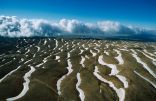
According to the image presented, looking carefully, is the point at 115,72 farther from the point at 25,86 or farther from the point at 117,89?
the point at 25,86

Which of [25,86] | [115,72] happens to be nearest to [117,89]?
[115,72]

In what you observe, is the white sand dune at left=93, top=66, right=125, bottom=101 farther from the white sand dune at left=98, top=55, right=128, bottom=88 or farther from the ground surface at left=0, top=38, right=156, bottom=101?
the white sand dune at left=98, top=55, right=128, bottom=88

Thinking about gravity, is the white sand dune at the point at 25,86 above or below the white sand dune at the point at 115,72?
below

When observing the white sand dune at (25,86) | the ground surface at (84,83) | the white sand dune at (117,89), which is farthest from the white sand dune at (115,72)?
the white sand dune at (25,86)

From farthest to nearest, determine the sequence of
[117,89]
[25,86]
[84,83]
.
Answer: [84,83] → [117,89] → [25,86]

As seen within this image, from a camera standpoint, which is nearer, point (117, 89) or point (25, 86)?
point (25, 86)

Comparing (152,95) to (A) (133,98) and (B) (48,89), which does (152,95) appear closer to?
(A) (133,98)

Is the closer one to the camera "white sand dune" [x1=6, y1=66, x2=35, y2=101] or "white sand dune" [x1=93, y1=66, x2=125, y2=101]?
"white sand dune" [x1=6, y1=66, x2=35, y2=101]

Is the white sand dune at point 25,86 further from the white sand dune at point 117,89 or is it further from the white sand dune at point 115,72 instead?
the white sand dune at point 115,72

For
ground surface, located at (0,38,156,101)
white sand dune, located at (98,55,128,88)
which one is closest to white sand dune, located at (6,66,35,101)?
ground surface, located at (0,38,156,101)

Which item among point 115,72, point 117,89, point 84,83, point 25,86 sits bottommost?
point 84,83

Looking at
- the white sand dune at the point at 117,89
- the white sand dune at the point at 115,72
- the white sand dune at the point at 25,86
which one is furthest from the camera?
the white sand dune at the point at 115,72
